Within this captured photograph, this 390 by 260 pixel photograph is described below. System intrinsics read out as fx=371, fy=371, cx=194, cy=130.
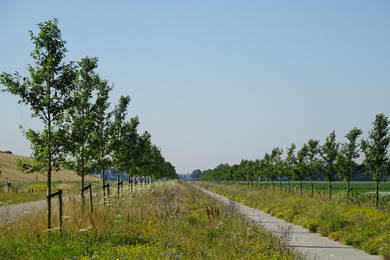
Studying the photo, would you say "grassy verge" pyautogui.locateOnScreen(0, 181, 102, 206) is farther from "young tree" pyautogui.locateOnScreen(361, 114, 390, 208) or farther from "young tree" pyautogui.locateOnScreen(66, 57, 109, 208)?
"young tree" pyautogui.locateOnScreen(361, 114, 390, 208)

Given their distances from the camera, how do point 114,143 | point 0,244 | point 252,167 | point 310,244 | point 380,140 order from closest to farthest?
point 0,244, point 310,244, point 114,143, point 380,140, point 252,167

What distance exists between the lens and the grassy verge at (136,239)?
7.78 m

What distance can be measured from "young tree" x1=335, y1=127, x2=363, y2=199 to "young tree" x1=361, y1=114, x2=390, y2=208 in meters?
4.34

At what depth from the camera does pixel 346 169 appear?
28.5 m

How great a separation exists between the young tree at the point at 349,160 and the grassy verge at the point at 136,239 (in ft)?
61.4

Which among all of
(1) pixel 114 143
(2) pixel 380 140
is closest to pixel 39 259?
(1) pixel 114 143

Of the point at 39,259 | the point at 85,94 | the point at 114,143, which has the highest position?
the point at 85,94

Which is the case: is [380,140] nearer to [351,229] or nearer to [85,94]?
[351,229]

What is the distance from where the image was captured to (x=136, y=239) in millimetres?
9336

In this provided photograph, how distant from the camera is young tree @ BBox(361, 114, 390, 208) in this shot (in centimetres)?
2323

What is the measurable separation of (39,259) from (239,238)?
469 centimetres

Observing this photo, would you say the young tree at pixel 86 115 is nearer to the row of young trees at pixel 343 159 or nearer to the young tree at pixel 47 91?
the young tree at pixel 47 91

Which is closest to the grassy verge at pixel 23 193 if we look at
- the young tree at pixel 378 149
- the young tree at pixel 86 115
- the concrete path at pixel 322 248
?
the young tree at pixel 86 115

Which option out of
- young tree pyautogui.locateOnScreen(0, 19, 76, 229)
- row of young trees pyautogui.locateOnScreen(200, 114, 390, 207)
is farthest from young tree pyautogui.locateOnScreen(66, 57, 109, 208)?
row of young trees pyautogui.locateOnScreen(200, 114, 390, 207)
